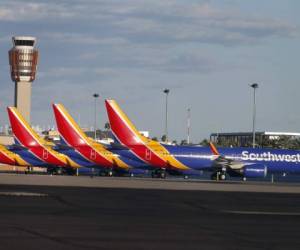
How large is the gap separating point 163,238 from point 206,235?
5.53ft

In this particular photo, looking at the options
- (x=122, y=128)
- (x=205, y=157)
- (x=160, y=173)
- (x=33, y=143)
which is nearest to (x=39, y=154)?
(x=33, y=143)

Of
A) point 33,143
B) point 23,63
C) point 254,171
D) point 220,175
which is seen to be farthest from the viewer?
point 23,63

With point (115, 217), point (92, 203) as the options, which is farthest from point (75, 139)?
point (115, 217)

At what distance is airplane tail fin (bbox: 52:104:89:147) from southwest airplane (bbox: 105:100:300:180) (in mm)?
6009

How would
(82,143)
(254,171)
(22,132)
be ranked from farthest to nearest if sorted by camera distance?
(22,132) → (82,143) → (254,171)

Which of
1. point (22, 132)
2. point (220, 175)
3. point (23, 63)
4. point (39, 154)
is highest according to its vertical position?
point (23, 63)

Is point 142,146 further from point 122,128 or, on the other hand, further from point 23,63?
point 23,63

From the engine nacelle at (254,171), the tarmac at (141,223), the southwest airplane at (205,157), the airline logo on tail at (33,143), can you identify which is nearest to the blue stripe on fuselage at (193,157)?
the southwest airplane at (205,157)

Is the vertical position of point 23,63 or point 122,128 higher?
point 23,63

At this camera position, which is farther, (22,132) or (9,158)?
(22,132)

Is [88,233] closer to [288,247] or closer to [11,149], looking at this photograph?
[288,247]

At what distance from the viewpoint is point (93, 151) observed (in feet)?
278

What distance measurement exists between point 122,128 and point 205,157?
9.13 metres

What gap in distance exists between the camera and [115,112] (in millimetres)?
84062
